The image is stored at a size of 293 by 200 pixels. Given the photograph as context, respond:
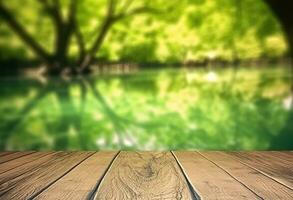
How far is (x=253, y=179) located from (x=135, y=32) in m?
3.96

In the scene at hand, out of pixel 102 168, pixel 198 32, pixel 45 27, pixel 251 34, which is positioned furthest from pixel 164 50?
pixel 102 168

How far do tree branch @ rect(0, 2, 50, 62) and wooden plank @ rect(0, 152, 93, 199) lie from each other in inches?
148

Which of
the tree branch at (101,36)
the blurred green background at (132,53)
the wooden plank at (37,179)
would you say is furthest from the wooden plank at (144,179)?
the tree branch at (101,36)

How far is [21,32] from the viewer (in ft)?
15.7

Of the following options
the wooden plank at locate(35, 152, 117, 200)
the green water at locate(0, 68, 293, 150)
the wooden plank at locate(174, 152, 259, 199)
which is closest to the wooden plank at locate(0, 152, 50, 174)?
the wooden plank at locate(35, 152, 117, 200)

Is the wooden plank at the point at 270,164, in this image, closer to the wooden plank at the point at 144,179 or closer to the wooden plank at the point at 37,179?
the wooden plank at the point at 144,179

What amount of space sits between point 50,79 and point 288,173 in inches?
170

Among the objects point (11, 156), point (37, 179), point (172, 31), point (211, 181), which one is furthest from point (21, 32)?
point (211, 181)

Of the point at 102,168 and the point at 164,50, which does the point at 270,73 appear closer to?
the point at 164,50

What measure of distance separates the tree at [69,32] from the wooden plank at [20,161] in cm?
352

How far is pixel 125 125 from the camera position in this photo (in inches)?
159

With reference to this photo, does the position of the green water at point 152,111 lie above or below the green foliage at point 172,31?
below

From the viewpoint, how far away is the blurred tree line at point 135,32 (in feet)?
15.6

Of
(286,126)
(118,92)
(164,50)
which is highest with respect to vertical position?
(164,50)
